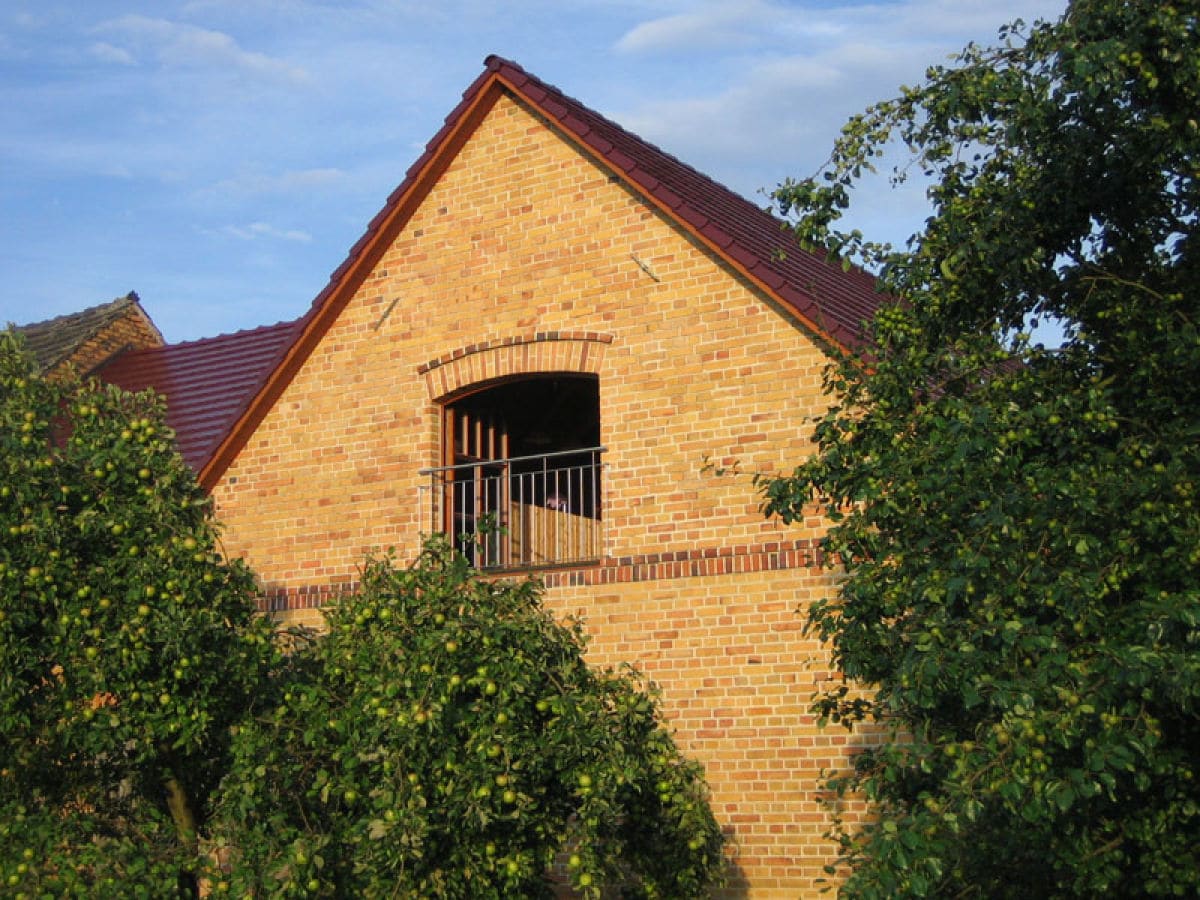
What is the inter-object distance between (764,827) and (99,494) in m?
5.44

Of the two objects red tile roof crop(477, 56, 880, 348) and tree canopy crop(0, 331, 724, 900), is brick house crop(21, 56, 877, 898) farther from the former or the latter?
tree canopy crop(0, 331, 724, 900)

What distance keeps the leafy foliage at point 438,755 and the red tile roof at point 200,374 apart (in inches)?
328

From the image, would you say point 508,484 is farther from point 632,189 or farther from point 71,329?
point 71,329

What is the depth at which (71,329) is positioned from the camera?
2238 centimetres

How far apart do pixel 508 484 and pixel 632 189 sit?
2747mm

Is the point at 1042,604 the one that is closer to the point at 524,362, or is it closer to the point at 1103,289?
the point at 1103,289

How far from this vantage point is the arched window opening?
12.7 metres

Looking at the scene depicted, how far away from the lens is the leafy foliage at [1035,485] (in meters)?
5.62

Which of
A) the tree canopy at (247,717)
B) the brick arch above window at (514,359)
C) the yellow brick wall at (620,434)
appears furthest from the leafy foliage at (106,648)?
the brick arch above window at (514,359)

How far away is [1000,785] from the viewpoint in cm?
544

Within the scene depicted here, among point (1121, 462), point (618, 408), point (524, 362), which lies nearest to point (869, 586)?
point (1121, 462)

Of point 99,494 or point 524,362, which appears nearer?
point 99,494

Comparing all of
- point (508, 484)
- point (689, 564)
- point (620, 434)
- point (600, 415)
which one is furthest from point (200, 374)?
point (689, 564)

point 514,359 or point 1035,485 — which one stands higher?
point 514,359
